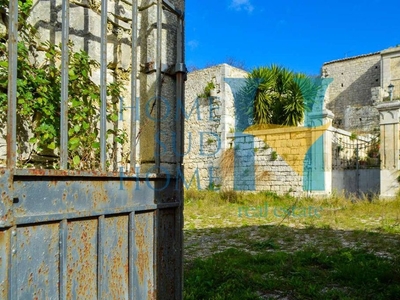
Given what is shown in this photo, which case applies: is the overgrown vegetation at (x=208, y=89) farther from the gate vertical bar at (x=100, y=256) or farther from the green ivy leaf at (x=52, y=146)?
the gate vertical bar at (x=100, y=256)

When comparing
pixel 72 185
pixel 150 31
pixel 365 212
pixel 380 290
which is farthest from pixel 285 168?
pixel 72 185

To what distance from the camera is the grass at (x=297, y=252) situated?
330 cm

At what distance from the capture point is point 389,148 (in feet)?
30.1

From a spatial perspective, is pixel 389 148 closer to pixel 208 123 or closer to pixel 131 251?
pixel 208 123

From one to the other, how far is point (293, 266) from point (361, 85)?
21317 millimetres

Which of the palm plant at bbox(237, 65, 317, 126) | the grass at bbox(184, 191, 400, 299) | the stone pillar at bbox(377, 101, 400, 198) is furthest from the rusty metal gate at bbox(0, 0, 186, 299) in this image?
the palm plant at bbox(237, 65, 317, 126)

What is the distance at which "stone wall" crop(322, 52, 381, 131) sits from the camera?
2170 centimetres

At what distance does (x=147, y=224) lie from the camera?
6.27 feet

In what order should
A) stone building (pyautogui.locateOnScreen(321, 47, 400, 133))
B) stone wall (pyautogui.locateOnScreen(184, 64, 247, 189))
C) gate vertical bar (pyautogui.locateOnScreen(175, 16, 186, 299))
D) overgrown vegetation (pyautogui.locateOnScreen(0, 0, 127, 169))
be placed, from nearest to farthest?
overgrown vegetation (pyautogui.locateOnScreen(0, 0, 127, 169)) < gate vertical bar (pyautogui.locateOnScreen(175, 16, 186, 299)) < stone wall (pyautogui.locateOnScreen(184, 64, 247, 189)) < stone building (pyautogui.locateOnScreen(321, 47, 400, 133))

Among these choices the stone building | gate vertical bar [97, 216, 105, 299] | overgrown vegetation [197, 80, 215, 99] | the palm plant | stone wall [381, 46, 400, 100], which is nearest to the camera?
gate vertical bar [97, 216, 105, 299]

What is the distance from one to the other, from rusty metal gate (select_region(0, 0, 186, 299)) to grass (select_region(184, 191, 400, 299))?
1.42 metres

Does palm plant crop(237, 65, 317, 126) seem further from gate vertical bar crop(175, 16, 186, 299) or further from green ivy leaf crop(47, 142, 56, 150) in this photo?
green ivy leaf crop(47, 142, 56, 150)

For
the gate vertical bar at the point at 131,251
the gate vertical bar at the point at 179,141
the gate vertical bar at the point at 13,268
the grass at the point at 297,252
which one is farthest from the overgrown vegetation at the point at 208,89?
the gate vertical bar at the point at 13,268

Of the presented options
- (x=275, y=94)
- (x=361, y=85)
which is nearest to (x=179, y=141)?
(x=275, y=94)
